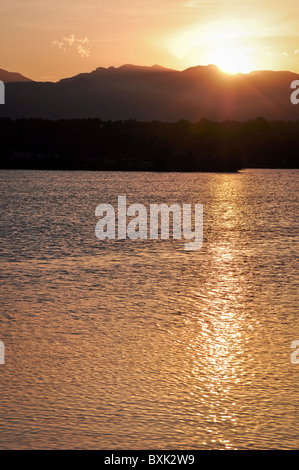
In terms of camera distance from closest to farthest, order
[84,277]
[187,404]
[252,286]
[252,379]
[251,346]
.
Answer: [187,404] < [252,379] < [251,346] < [252,286] < [84,277]

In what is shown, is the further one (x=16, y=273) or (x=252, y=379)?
(x=16, y=273)

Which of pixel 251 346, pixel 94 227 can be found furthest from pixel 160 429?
pixel 94 227

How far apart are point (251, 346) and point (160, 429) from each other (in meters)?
4.09

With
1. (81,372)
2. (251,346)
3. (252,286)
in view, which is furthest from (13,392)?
(252,286)

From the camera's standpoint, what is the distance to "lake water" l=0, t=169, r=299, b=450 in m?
8.91

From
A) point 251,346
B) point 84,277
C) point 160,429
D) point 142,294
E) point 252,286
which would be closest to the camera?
point 160,429

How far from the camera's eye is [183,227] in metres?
42.3

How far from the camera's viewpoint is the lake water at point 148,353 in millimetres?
8914

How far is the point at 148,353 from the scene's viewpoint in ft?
39.8

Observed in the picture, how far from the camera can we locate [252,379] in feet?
35.3

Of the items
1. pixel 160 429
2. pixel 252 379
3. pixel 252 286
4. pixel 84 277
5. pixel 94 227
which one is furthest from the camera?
pixel 94 227

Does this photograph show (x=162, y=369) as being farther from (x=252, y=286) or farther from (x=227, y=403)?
(x=252, y=286)

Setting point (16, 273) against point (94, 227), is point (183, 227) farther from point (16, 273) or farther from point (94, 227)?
point (16, 273)

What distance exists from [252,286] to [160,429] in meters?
10.9
